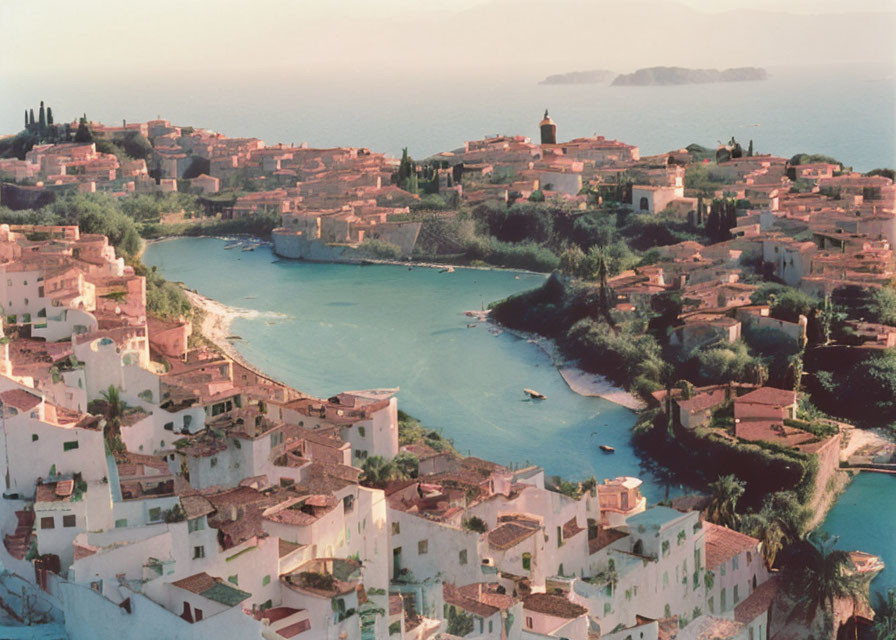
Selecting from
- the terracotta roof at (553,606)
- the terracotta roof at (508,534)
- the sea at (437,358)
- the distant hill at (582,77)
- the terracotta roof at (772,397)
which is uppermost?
the distant hill at (582,77)

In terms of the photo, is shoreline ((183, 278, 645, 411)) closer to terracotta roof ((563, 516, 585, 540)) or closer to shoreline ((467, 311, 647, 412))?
shoreline ((467, 311, 647, 412))

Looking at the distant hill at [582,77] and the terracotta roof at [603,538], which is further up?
the distant hill at [582,77]

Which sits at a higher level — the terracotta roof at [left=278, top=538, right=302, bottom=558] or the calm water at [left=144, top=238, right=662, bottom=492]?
the terracotta roof at [left=278, top=538, right=302, bottom=558]

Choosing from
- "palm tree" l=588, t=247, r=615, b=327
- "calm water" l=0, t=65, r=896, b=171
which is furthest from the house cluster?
"calm water" l=0, t=65, r=896, b=171

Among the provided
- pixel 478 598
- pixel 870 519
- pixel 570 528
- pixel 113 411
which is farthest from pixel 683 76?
pixel 478 598

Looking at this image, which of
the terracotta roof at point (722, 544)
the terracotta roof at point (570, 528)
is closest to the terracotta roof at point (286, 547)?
the terracotta roof at point (570, 528)

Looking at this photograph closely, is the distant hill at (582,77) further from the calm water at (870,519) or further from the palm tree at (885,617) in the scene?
the palm tree at (885,617)

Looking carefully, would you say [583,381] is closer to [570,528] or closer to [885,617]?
[885,617]

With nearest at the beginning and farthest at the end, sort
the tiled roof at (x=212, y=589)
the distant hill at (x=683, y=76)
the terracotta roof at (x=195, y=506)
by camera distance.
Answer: the tiled roof at (x=212, y=589)
the terracotta roof at (x=195, y=506)
the distant hill at (x=683, y=76)
